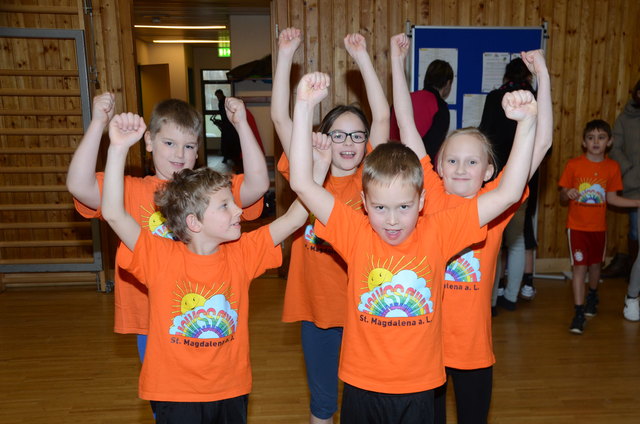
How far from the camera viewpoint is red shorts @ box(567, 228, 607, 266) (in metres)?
4.00

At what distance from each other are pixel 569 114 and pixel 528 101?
4.12m

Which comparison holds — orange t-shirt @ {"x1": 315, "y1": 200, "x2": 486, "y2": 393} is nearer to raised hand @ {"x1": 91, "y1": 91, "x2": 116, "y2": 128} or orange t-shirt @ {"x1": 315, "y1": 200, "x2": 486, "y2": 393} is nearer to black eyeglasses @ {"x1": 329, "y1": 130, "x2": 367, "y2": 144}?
black eyeglasses @ {"x1": 329, "y1": 130, "x2": 367, "y2": 144}

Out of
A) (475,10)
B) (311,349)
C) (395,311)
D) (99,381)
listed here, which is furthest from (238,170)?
(395,311)

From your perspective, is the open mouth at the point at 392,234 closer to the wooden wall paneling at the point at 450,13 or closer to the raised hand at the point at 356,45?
the raised hand at the point at 356,45

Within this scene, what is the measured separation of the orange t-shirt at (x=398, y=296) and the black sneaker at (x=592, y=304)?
3.10 metres

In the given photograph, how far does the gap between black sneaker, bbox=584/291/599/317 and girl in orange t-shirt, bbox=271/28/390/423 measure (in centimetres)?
282

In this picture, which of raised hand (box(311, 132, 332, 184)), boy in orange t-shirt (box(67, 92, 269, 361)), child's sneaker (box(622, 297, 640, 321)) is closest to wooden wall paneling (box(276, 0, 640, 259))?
child's sneaker (box(622, 297, 640, 321))

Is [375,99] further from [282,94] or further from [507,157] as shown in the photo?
[507,157]

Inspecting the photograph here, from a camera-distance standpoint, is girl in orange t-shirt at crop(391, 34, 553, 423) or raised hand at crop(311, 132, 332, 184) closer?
raised hand at crop(311, 132, 332, 184)

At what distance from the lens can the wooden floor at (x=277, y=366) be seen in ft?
9.85

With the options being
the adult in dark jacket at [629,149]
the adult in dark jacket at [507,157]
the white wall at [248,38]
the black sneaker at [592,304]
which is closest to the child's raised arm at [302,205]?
the adult in dark jacket at [507,157]

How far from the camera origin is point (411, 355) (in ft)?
5.52

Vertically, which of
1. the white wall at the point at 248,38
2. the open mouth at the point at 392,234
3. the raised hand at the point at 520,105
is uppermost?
the white wall at the point at 248,38

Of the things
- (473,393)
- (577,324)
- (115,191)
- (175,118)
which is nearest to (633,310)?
(577,324)
